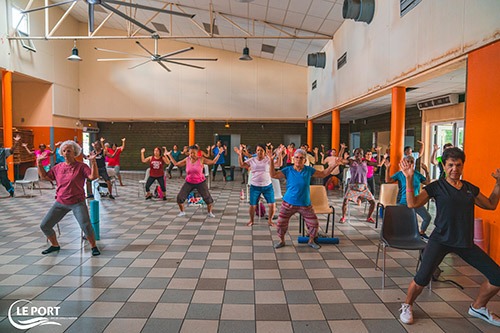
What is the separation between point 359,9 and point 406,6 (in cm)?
147

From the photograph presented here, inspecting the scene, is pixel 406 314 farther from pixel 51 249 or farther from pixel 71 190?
pixel 51 249

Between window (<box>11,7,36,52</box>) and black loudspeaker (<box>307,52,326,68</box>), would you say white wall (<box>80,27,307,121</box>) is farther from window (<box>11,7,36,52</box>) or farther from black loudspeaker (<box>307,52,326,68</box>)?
black loudspeaker (<box>307,52,326,68</box>)

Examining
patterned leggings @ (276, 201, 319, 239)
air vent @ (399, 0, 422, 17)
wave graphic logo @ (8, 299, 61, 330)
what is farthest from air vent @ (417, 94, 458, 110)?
wave graphic logo @ (8, 299, 61, 330)

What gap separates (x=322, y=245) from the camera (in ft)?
16.9

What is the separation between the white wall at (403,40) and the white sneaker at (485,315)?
2.82 meters

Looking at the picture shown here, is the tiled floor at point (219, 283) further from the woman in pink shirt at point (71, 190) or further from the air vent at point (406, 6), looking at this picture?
the air vent at point (406, 6)

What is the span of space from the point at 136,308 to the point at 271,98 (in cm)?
1458

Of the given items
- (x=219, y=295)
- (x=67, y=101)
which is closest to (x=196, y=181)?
(x=219, y=295)

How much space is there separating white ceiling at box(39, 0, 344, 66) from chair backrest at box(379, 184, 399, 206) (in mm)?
4967

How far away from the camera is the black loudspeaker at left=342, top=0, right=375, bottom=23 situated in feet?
23.5

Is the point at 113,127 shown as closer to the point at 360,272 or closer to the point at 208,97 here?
the point at 208,97

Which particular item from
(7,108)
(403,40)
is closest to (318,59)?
(403,40)

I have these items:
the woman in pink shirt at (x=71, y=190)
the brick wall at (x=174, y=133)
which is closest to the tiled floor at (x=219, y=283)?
the woman in pink shirt at (x=71, y=190)

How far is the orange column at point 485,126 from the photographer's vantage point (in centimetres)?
390
